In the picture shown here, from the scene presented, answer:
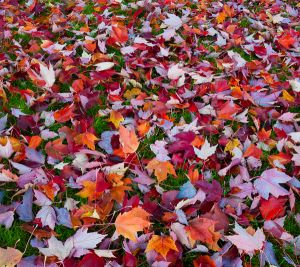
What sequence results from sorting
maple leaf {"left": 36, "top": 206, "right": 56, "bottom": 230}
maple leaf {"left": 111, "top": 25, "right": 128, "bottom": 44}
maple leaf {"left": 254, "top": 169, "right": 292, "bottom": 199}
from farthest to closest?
maple leaf {"left": 111, "top": 25, "right": 128, "bottom": 44}, maple leaf {"left": 254, "top": 169, "right": 292, "bottom": 199}, maple leaf {"left": 36, "top": 206, "right": 56, "bottom": 230}

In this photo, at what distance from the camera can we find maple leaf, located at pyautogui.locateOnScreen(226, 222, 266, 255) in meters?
1.62

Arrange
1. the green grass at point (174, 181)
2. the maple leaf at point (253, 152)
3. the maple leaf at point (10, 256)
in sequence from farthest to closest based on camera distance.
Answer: the maple leaf at point (253, 152), the green grass at point (174, 181), the maple leaf at point (10, 256)

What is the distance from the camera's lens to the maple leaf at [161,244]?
1.60 m

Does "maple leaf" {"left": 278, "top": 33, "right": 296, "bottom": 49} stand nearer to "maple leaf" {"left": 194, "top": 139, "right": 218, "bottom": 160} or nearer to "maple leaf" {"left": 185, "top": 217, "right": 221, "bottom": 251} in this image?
"maple leaf" {"left": 194, "top": 139, "right": 218, "bottom": 160}

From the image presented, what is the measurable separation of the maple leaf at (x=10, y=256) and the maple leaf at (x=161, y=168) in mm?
736

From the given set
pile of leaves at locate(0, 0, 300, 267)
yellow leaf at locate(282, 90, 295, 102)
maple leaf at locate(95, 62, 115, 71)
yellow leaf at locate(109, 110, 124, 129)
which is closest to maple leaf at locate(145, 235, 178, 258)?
pile of leaves at locate(0, 0, 300, 267)

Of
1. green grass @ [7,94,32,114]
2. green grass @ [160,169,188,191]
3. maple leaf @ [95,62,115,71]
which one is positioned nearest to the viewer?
green grass @ [160,169,188,191]

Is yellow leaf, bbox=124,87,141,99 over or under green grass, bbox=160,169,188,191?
over

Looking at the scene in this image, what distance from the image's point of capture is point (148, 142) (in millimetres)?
2238

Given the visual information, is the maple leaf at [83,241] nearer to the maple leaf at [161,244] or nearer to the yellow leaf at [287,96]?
the maple leaf at [161,244]

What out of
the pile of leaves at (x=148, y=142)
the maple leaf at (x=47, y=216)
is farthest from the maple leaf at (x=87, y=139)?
the maple leaf at (x=47, y=216)

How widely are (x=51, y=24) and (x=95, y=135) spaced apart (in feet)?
5.47

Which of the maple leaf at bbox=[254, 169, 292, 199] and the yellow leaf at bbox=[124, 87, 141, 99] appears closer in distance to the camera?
the maple leaf at bbox=[254, 169, 292, 199]

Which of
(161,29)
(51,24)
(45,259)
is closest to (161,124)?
(45,259)
